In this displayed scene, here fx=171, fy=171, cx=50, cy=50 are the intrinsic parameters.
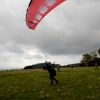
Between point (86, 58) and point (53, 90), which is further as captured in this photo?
point (86, 58)

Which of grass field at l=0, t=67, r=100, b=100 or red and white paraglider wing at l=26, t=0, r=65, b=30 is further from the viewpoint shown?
red and white paraglider wing at l=26, t=0, r=65, b=30

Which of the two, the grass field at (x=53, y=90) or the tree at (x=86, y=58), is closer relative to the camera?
the grass field at (x=53, y=90)

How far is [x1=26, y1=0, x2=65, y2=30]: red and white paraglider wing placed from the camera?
1306cm

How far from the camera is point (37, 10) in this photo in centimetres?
1495

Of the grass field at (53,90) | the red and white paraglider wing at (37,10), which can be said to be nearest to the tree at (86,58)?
the grass field at (53,90)

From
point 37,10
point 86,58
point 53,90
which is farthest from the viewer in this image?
point 86,58

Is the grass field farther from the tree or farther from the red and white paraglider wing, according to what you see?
the tree

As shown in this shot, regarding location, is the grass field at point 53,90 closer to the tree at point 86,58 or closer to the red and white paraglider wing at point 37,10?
the red and white paraglider wing at point 37,10

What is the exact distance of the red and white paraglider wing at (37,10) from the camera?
13062 mm

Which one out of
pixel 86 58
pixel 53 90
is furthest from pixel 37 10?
pixel 86 58

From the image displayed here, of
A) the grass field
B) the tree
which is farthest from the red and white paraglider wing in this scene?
the tree

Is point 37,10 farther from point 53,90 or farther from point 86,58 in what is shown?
point 86,58

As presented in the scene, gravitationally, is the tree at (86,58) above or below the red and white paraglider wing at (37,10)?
above

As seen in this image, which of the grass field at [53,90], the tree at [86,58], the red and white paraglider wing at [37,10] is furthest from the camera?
the tree at [86,58]
